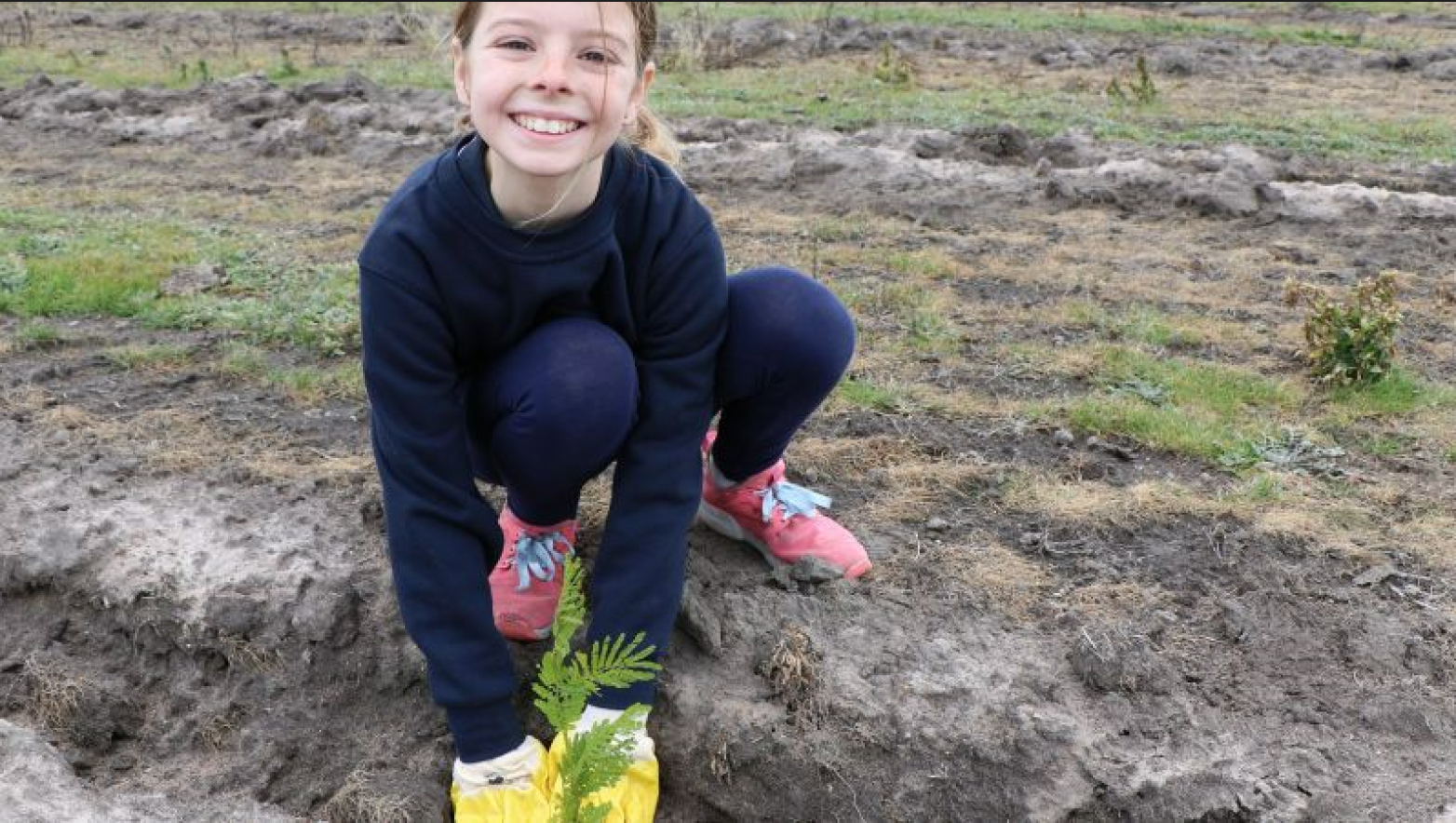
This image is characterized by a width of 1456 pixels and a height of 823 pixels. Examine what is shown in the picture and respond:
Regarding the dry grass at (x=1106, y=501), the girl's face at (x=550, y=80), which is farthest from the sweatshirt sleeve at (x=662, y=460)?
the dry grass at (x=1106, y=501)

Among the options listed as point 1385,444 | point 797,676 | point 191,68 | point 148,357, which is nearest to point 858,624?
point 797,676

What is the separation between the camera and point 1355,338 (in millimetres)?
4094

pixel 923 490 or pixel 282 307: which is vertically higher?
pixel 923 490

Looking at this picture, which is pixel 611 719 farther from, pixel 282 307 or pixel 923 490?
pixel 282 307

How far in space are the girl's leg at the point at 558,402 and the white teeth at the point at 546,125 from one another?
452 millimetres

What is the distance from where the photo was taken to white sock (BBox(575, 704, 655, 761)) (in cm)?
233

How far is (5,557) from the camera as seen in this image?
118 inches

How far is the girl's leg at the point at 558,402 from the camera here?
7.54 ft

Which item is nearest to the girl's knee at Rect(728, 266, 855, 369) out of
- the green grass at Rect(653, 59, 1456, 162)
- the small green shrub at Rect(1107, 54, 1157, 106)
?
the green grass at Rect(653, 59, 1456, 162)

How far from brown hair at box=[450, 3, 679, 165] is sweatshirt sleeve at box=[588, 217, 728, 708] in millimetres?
182

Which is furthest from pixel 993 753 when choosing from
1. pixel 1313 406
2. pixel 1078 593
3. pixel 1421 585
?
pixel 1313 406

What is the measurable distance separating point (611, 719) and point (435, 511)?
53cm

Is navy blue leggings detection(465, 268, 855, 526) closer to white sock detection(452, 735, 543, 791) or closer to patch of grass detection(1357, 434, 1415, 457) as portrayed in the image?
white sock detection(452, 735, 543, 791)

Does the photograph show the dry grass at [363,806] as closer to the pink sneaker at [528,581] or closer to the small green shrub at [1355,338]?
the pink sneaker at [528,581]
